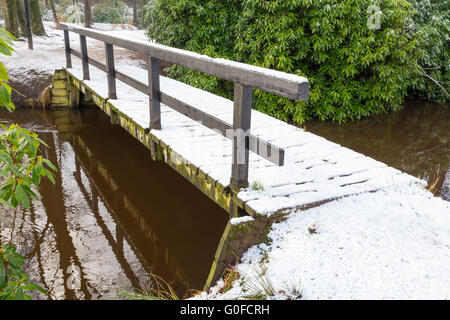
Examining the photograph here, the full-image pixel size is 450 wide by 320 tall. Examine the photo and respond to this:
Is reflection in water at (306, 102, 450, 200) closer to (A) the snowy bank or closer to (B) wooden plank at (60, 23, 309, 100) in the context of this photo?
(A) the snowy bank

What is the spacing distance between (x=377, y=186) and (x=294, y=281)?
146cm

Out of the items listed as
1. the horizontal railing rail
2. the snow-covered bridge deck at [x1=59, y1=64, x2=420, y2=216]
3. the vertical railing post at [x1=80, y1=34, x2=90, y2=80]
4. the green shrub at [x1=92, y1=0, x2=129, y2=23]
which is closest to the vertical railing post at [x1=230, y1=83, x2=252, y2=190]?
the horizontal railing rail

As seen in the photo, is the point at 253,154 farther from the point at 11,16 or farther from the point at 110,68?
the point at 11,16

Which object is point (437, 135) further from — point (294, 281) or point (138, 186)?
point (294, 281)

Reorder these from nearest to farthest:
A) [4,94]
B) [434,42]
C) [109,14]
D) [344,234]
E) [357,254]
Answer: [4,94] < [357,254] < [344,234] < [434,42] < [109,14]

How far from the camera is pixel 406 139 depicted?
29.9ft

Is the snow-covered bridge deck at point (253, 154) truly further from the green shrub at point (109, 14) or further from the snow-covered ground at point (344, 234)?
the green shrub at point (109, 14)

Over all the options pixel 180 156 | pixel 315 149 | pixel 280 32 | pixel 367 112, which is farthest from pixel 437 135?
pixel 180 156

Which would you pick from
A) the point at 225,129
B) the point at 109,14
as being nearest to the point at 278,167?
the point at 225,129

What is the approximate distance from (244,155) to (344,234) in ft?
3.25

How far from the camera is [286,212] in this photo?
3.07 metres

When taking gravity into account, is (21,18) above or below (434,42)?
above

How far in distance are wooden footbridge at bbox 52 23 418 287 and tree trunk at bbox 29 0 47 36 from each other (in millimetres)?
10945

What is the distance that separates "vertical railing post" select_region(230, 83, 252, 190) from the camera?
3.07m
